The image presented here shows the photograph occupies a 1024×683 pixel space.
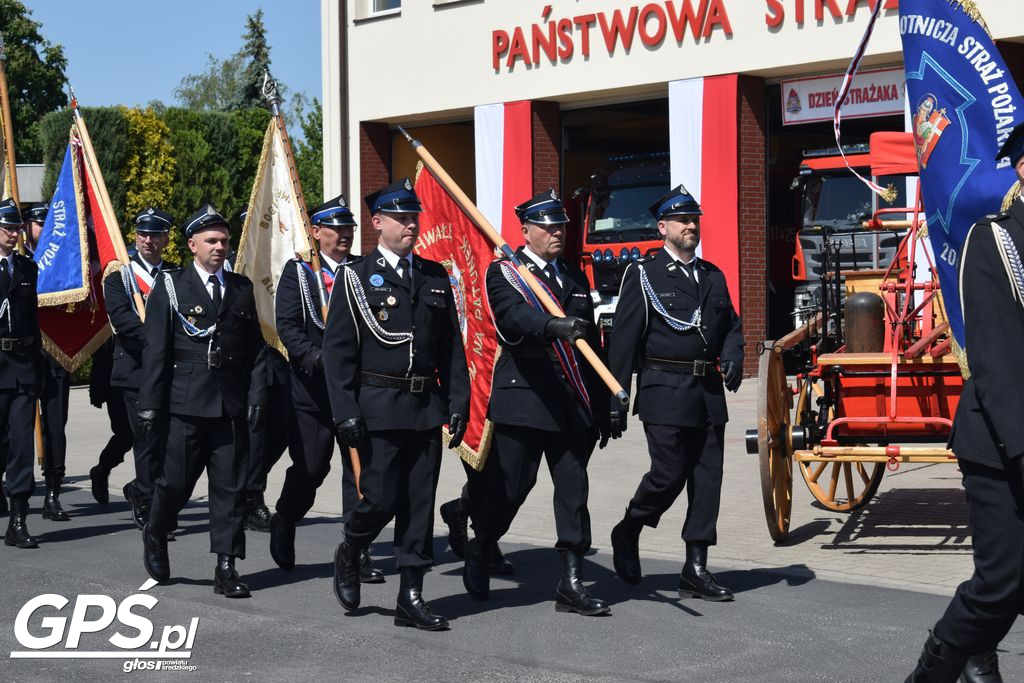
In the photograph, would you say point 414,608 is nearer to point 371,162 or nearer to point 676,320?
point 676,320

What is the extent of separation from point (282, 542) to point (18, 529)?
6.47 feet

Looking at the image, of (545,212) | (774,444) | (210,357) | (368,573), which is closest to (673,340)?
(545,212)

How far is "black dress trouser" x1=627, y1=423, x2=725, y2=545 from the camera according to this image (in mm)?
7414

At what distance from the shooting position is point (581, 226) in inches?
912

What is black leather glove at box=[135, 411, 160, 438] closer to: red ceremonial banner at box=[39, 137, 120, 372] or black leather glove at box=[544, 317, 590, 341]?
black leather glove at box=[544, 317, 590, 341]

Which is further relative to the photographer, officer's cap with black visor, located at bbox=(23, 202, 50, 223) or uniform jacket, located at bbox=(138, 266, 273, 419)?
officer's cap with black visor, located at bbox=(23, 202, 50, 223)

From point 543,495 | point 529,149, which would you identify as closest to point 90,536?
point 543,495

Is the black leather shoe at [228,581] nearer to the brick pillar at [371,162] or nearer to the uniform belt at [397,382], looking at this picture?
the uniform belt at [397,382]

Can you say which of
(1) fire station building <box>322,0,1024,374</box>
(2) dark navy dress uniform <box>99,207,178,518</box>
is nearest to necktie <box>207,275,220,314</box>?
(2) dark navy dress uniform <box>99,207,178,518</box>

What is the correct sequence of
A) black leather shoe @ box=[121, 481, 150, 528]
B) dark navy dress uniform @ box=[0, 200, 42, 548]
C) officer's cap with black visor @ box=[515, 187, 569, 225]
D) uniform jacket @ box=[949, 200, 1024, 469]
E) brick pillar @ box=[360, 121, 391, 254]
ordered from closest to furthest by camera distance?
uniform jacket @ box=[949, 200, 1024, 469], officer's cap with black visor @ box=[515, 187, 569, 225], dark navy dress uniform @ box=[0, 200, 42, 548], black leather shoe @ box=[121, 481, 150, 528], brick pillar @ box=[360, 121, 391, 254]

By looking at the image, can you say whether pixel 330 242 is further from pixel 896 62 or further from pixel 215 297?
pixel 896 62

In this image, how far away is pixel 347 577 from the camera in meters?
7.12

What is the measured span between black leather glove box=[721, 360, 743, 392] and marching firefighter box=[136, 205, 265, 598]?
231cm

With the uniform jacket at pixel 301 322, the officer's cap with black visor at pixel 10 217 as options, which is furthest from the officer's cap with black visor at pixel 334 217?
the officer's cap with black visor at pixel 10 217
